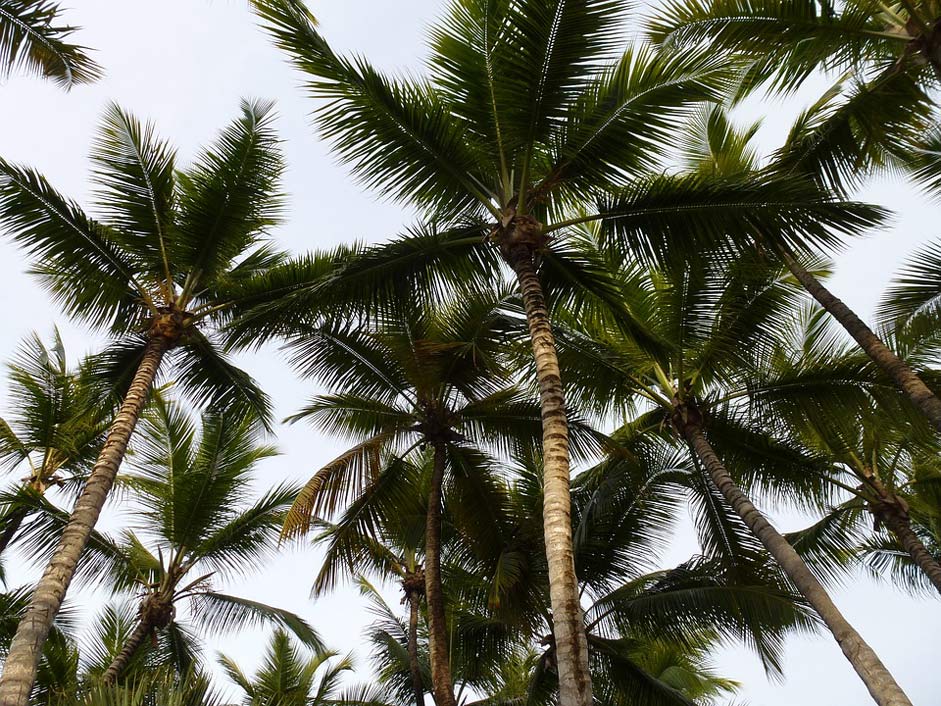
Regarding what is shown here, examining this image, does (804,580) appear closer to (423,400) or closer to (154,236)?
(423,400)

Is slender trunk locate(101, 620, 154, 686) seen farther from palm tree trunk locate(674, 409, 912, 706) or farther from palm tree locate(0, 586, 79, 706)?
palm tree trunk locate(674, 409, 912, 706)

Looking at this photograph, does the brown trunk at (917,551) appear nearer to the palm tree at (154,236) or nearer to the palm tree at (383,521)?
the palm tree at (383,521)

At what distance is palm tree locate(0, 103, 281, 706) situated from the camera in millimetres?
9789

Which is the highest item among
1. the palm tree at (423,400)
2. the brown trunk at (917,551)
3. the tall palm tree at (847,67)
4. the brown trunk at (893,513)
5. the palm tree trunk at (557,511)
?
the tall palm tree at (847,67)

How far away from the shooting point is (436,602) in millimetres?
10398

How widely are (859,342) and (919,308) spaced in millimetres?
1737

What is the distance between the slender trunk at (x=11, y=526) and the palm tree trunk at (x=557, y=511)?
8.78 m

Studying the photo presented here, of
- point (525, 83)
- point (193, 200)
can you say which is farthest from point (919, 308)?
point (193, 200)

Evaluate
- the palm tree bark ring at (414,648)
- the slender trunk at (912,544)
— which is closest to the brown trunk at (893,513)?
the slender trunk at (912,544)

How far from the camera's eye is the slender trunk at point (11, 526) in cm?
1170

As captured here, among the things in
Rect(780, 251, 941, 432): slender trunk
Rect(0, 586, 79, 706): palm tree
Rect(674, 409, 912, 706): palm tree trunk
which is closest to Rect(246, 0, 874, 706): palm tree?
Rect(780, 251, 941, 432): slender trunk

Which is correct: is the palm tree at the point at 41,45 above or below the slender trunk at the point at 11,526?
above

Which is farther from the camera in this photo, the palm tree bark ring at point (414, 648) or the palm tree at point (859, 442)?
the palm tree bark ring at point (414, 648)

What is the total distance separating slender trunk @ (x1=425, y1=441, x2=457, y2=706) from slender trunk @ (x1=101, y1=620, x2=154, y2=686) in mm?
4693
